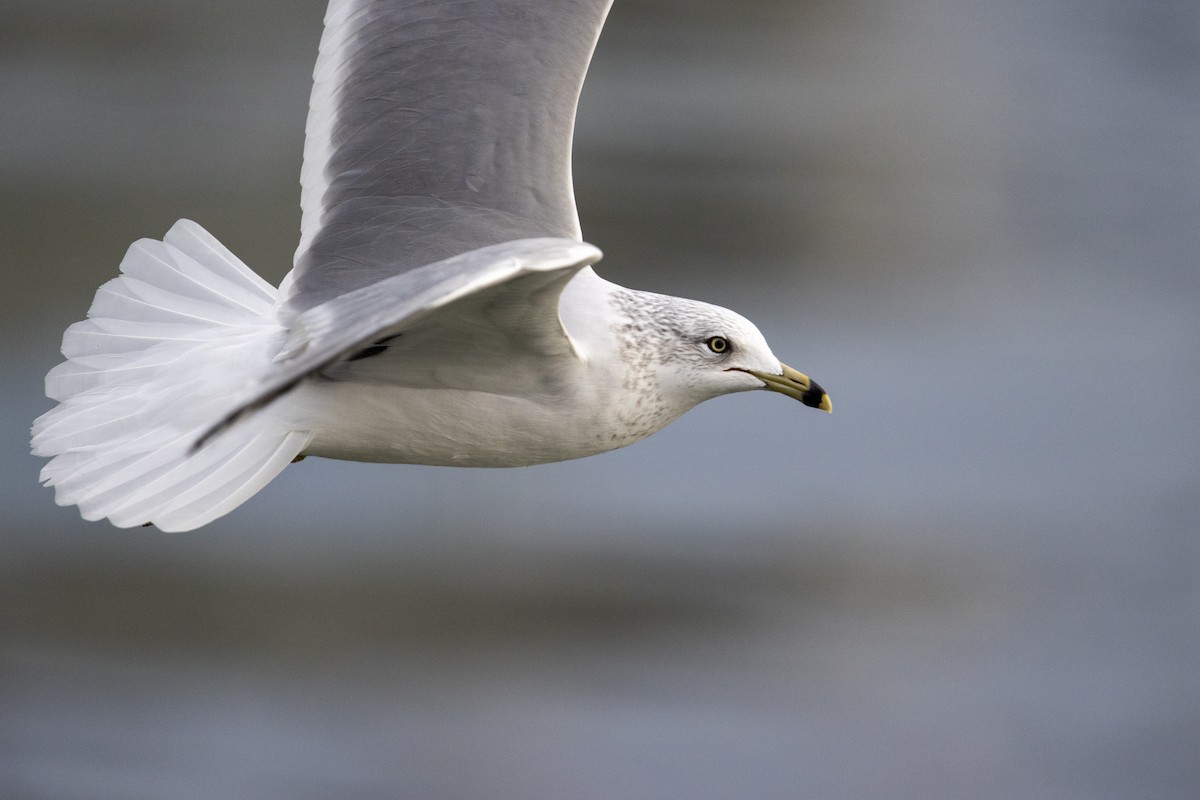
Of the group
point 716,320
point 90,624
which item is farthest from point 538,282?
point 90,624

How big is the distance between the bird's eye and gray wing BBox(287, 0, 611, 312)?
0.32 meters

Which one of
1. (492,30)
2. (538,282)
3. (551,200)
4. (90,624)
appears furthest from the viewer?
(90,624)

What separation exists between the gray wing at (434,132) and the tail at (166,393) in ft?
0.54

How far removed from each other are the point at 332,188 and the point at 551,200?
41cm

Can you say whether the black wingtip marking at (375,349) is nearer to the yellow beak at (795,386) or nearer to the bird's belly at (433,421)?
the bird's belly at (433,421)

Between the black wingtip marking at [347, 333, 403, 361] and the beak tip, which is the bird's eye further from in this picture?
the black wingtip marking at [347, 333, 403, 361]

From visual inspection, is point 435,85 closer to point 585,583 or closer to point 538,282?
point 538,282

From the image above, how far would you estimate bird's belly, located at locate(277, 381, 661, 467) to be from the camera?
7.73ft

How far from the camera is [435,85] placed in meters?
2.77

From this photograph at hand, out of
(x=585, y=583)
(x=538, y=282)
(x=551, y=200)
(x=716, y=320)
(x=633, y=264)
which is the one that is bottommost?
(x=538, y=282)

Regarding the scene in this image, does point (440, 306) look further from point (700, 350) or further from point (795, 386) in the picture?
point (795, 386)

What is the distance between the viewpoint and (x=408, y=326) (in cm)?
201

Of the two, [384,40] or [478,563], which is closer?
[384,40]

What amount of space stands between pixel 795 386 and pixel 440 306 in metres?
1.04
